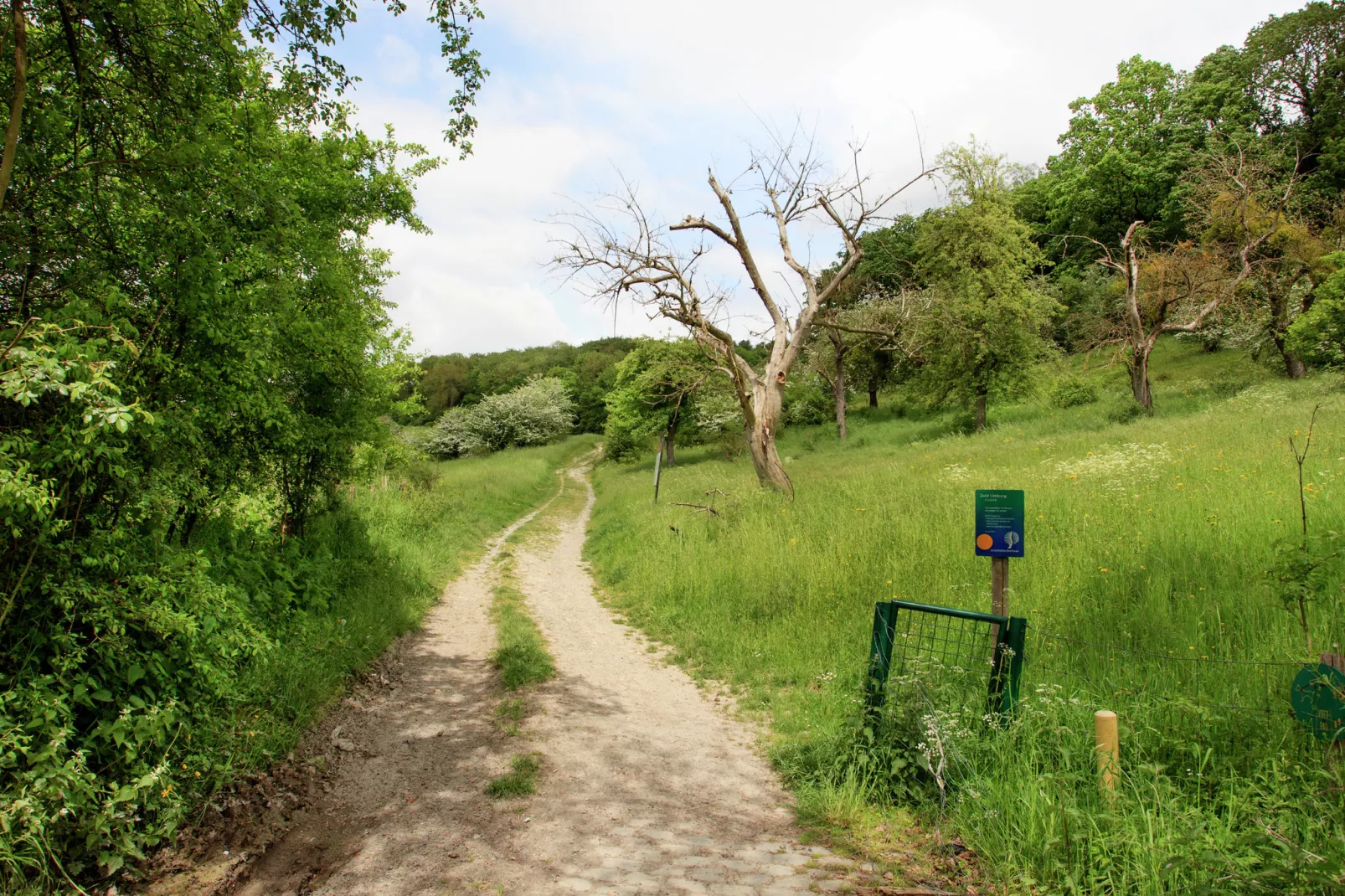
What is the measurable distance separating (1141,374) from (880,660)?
22.0m

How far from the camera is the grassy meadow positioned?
313cm

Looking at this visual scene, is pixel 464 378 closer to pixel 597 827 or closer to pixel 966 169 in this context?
pixel 966 169

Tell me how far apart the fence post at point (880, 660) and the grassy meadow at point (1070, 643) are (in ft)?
0.49

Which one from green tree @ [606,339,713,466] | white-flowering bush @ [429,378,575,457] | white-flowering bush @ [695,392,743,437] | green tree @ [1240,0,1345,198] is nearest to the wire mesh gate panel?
green tree @ [606,339,713,466]

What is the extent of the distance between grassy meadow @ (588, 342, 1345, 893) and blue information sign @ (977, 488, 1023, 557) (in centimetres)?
74

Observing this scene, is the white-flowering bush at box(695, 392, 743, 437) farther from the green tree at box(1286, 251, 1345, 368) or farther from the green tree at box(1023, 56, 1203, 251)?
the green tree at box(1023, 56, 1203, 251)

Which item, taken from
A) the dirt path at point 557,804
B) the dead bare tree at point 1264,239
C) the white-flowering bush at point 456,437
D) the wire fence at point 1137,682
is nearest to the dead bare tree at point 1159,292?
the dead bare tree at point 1264,239

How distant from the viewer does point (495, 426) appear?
2196 inches

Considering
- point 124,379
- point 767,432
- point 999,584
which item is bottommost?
point 999,584

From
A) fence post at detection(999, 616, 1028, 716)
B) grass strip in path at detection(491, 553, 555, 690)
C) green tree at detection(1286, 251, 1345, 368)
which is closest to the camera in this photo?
fence post at detection(999, 616, 1028, 716)

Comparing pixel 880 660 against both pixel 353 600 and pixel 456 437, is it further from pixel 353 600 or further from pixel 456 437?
pixel 456 437

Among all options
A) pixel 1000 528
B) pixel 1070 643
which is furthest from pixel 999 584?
pixel 1070 643

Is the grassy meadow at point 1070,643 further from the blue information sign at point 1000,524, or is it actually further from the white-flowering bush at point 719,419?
the white-flowering bush at point 719,419

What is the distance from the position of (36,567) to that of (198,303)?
1982 millimetres
